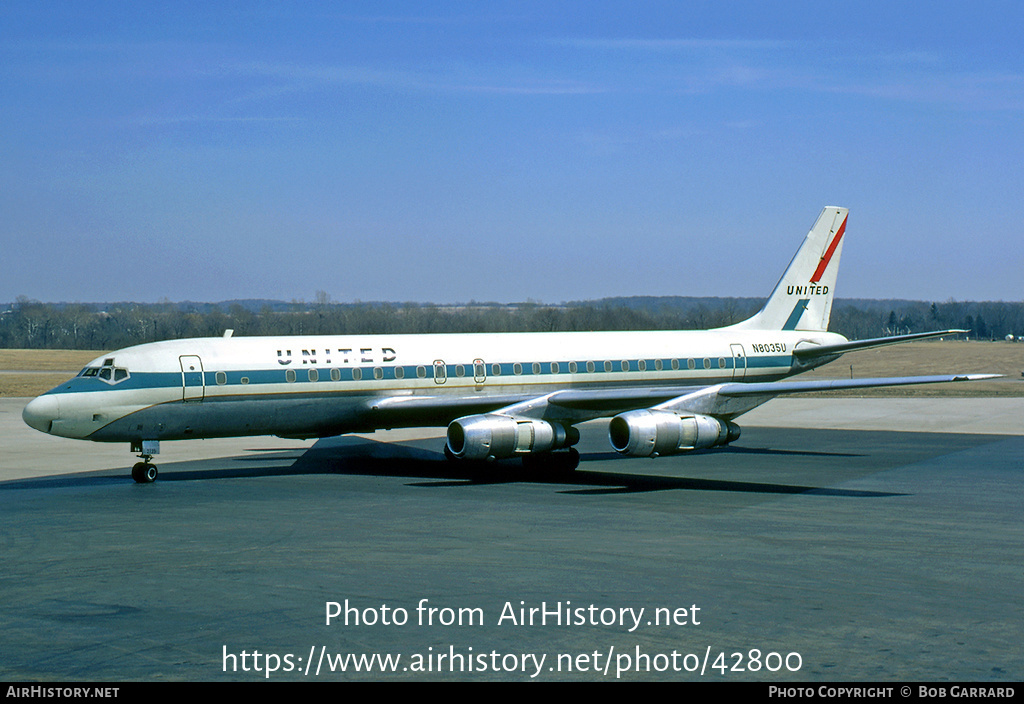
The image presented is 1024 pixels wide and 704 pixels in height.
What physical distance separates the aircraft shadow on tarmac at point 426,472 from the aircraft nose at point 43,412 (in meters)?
2.18

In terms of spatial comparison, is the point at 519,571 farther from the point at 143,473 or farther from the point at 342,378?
the point at 143,473

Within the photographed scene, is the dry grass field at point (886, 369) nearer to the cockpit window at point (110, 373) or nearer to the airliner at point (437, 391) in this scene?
the airliner at point (437, 391)

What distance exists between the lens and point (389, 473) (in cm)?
3403

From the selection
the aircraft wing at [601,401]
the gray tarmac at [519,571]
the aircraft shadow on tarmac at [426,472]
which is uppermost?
the aircraft wing at [601,401]

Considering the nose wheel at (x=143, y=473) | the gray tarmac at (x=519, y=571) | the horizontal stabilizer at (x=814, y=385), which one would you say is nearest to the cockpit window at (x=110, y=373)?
the nose wheel at (x=143, y=473)

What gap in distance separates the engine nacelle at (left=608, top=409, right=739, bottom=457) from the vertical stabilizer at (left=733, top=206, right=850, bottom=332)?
41.1ft

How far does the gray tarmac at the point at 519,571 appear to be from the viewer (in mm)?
13578

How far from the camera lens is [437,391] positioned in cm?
3481

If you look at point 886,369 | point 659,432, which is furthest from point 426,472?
point 886,369

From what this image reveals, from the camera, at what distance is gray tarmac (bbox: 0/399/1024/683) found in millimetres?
13578

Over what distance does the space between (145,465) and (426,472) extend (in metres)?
8.37

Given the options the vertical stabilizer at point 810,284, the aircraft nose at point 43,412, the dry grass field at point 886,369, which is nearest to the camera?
the aircraft nose at point 43,412

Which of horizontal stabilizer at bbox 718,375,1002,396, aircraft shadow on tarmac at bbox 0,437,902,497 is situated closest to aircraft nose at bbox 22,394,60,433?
aircraft shadow on tarmac at bbox 0,437,902,497

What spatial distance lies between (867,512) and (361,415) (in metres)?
15.5
